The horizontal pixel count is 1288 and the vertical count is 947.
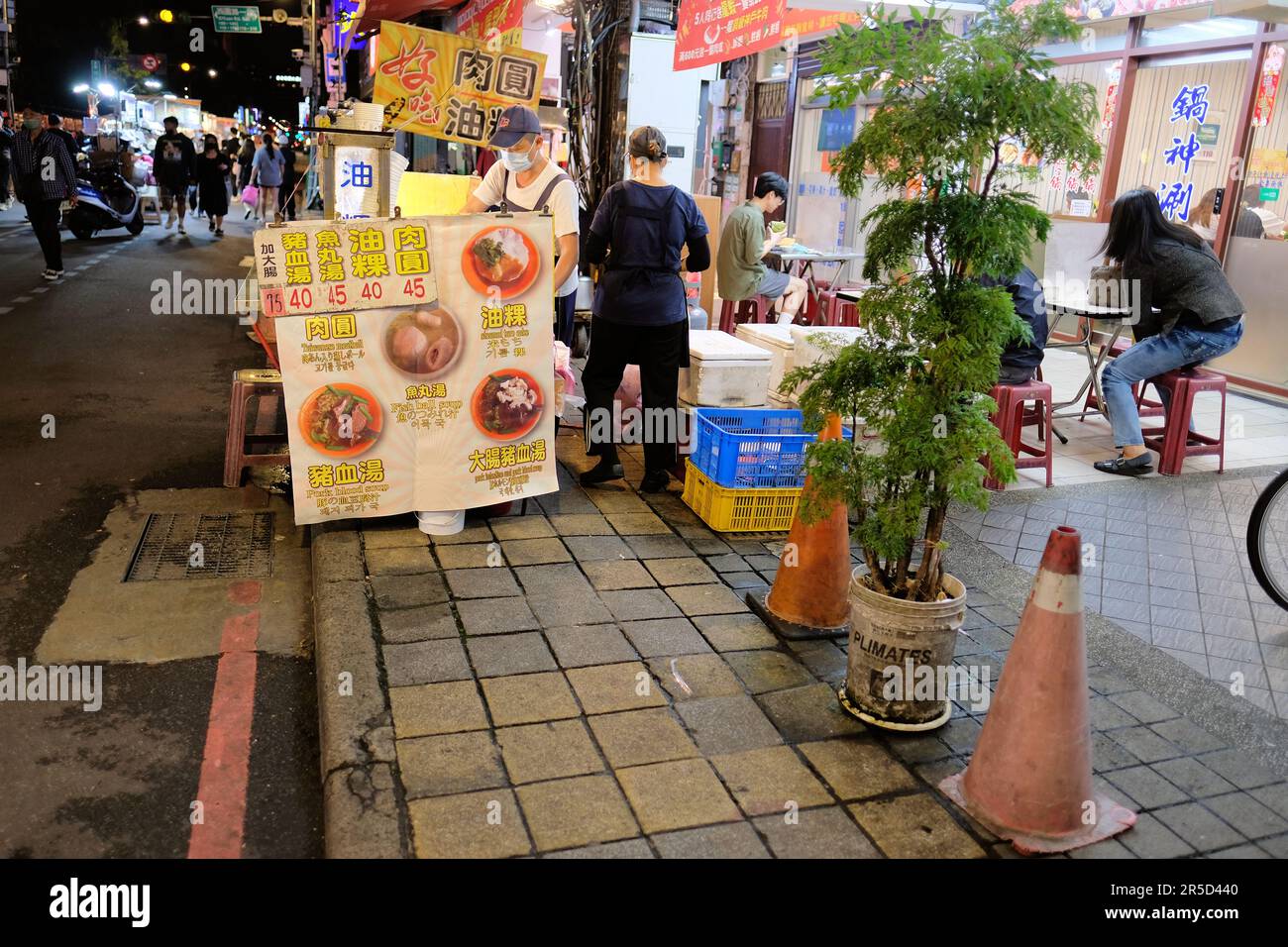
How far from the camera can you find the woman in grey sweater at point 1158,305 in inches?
280

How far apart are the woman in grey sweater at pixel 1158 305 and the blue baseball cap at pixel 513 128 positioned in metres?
4.22

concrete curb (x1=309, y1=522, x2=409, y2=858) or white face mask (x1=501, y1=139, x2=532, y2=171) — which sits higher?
white face mask (x1=501, y1=139, x2=532, y2=171)

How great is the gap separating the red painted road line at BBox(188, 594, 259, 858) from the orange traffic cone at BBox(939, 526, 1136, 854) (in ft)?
7.88

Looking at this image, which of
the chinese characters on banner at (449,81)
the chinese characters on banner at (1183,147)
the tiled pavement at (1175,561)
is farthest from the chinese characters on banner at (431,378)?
the chinese characters on banner at (1183,147)

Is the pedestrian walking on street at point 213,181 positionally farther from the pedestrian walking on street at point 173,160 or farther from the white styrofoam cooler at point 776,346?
the white styrofoam cooler at point 776,346

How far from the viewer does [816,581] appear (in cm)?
450

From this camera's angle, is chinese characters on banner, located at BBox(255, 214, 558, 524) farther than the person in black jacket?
No

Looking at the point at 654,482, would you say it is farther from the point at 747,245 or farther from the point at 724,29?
the point at 724,29

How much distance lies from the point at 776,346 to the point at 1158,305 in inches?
116

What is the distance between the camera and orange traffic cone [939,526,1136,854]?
310 cm

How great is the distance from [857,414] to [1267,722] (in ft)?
6.66

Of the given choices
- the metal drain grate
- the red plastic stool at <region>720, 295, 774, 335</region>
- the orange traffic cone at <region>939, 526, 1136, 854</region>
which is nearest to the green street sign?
the red plastic stool at <region>720, 295, 774, 335</region>

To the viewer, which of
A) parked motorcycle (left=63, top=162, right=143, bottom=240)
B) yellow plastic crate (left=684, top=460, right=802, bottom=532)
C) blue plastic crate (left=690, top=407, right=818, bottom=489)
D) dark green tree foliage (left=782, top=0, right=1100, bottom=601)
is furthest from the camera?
parked motorcycle (left=63, top=162, right=143, bottom=240)

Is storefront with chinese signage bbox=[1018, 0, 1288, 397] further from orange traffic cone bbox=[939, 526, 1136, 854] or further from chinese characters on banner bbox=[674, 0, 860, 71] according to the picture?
orange traffic cone bbox=[939, 526, 1136, 854]
